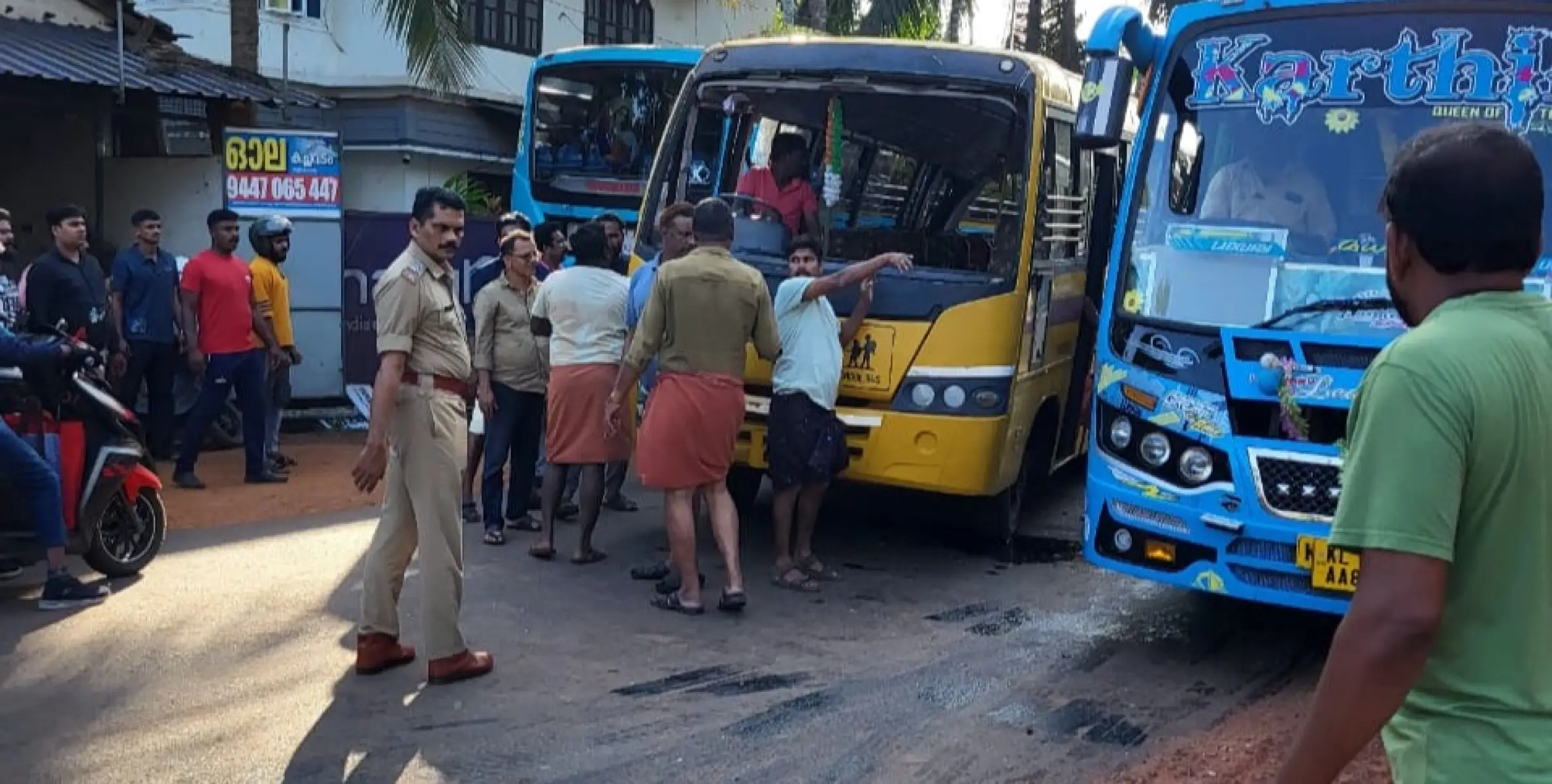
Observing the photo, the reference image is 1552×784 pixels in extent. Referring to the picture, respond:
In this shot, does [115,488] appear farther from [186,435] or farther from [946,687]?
[946,687]

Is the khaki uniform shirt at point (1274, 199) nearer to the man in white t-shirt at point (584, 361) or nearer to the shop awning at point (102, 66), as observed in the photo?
the man in white t-shirt at point (584, 361)

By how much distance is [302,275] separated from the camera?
11844mm

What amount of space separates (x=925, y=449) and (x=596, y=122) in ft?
Answer: 28.2

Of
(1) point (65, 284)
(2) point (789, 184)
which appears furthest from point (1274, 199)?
(1) point (65, 284)

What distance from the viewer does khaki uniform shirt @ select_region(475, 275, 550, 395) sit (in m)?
7.72

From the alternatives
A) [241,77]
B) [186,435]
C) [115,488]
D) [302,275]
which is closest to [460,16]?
[241,77]

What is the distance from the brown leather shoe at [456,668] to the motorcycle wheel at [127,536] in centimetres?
214

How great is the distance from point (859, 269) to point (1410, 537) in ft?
16.5

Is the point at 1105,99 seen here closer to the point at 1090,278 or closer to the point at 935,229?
the point at 935,229

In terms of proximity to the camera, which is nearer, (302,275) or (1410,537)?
(1410,537)

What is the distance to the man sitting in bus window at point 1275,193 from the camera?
19.1ft

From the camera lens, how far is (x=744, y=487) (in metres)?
8.69

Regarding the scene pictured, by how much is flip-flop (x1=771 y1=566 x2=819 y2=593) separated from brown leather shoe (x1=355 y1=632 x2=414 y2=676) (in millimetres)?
2145

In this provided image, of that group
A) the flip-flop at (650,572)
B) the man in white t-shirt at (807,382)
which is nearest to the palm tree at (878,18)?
the man in white t-shirt at (807,382)
